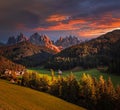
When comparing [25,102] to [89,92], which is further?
[89,92]

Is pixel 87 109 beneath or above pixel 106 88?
beneath

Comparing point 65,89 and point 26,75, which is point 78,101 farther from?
point 26,75

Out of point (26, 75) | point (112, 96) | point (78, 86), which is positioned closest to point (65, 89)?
point (78, 86)

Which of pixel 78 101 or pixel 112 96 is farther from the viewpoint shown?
pixel 78 101

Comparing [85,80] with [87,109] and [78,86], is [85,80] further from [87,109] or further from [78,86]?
[87,109]

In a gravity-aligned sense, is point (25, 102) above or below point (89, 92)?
below

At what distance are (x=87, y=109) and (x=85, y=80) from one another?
14667 millimetres

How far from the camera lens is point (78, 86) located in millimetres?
108312

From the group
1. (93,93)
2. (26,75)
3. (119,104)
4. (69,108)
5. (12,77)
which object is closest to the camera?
(69,108)

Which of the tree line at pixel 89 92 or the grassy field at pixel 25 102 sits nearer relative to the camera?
the grassy field at pixel 25 102

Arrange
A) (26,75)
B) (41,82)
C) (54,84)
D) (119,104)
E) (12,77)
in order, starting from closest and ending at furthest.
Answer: (119,104) → (54,84) → (41,82) → (26,75) → (12,77)

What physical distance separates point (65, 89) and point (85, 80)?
39.8ft

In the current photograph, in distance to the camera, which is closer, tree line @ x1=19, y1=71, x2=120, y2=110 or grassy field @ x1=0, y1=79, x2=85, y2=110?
grassy field @ x1=0, y1=79, x2=85, y2=110

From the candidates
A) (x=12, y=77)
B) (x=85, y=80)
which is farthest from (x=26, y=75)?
(x=85, y=80)
